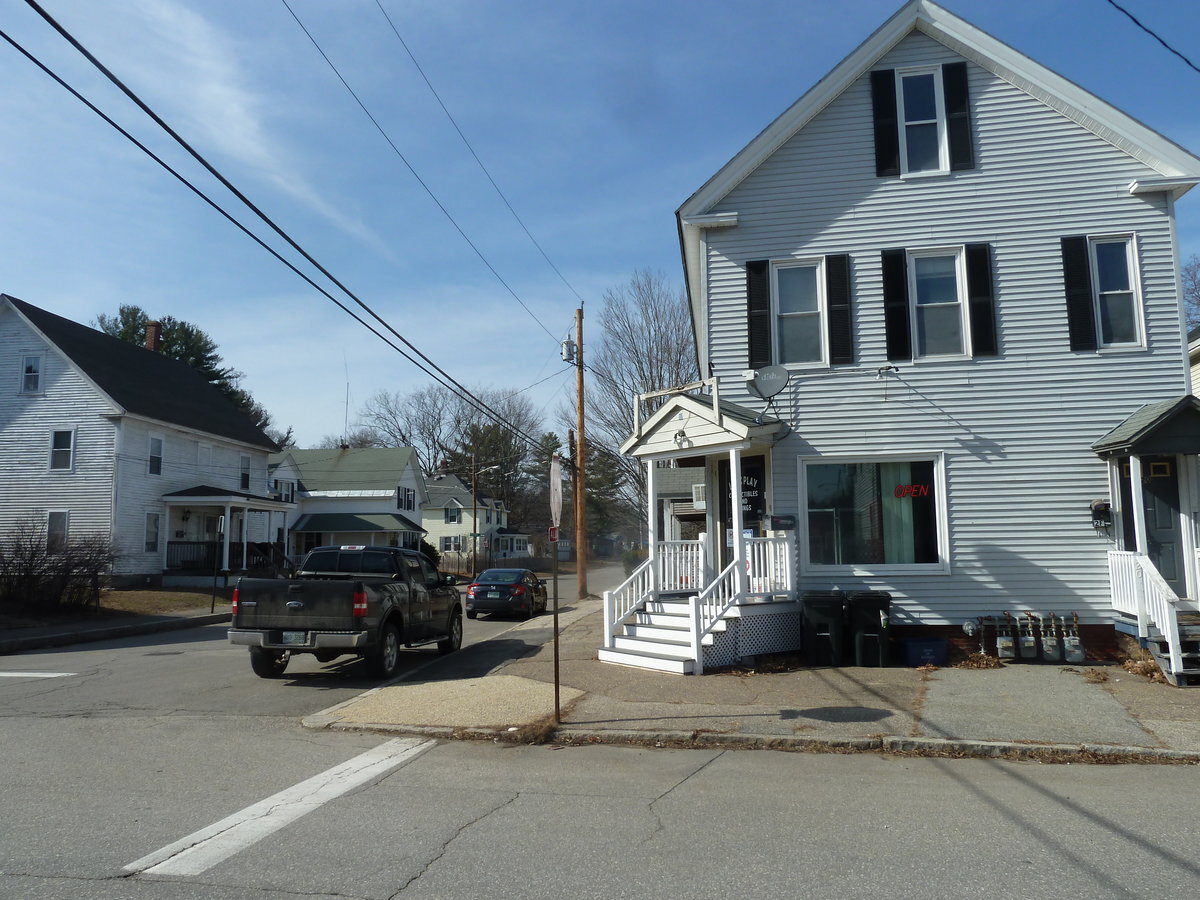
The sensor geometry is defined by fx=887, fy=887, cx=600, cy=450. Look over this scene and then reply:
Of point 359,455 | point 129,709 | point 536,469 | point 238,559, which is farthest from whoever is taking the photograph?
point 536,469

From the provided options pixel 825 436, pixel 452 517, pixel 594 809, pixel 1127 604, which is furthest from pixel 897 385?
pixel 452 517

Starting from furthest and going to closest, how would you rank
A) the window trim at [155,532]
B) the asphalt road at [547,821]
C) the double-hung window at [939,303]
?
the window trim at [155,532], the double-hung window at [939,303], the asphalt road at [547,821]

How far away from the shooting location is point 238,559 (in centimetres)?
3756

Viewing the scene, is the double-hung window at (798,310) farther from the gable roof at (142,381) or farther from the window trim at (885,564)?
the gable roof at (142,381)

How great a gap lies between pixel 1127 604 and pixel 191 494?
3148 cm

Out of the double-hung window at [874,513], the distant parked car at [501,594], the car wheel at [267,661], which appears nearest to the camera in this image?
the car wheel at [267,661]

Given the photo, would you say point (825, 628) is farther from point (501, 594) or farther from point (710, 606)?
point (501, 594)

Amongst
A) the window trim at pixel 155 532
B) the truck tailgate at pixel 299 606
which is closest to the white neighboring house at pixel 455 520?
the window trim at pixel 155 532

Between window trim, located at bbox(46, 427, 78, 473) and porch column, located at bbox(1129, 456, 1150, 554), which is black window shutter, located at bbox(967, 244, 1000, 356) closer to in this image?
porch column, located at bbox(1129, 456, 1150, 554)

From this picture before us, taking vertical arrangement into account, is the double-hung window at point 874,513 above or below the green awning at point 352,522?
below

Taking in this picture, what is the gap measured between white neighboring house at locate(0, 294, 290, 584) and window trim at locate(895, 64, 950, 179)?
2581 centimetres

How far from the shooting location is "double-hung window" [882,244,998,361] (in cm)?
1358

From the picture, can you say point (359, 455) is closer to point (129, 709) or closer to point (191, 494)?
point (191, 494)

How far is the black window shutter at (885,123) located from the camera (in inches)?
558
